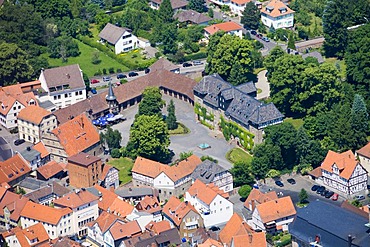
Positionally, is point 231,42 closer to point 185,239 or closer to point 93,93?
point 93,93

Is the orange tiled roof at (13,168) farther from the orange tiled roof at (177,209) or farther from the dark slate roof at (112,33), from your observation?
the dark slate roof at (112,33)

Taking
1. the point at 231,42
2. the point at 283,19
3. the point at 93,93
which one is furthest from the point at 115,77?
the point at 283,19

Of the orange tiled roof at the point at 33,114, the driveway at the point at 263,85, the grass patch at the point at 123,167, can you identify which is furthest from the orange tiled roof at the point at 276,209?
the orange tiled roof at the point at 33,114

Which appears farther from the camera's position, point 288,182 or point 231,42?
point 231,42

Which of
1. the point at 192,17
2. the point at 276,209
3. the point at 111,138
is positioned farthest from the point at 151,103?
the point at 192,17

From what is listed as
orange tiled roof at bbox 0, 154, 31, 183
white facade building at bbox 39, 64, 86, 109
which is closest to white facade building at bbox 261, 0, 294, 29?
white facade building at bbox 39, 64, 86, 109

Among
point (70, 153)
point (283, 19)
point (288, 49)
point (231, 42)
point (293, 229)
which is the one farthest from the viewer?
point (283, 19)
